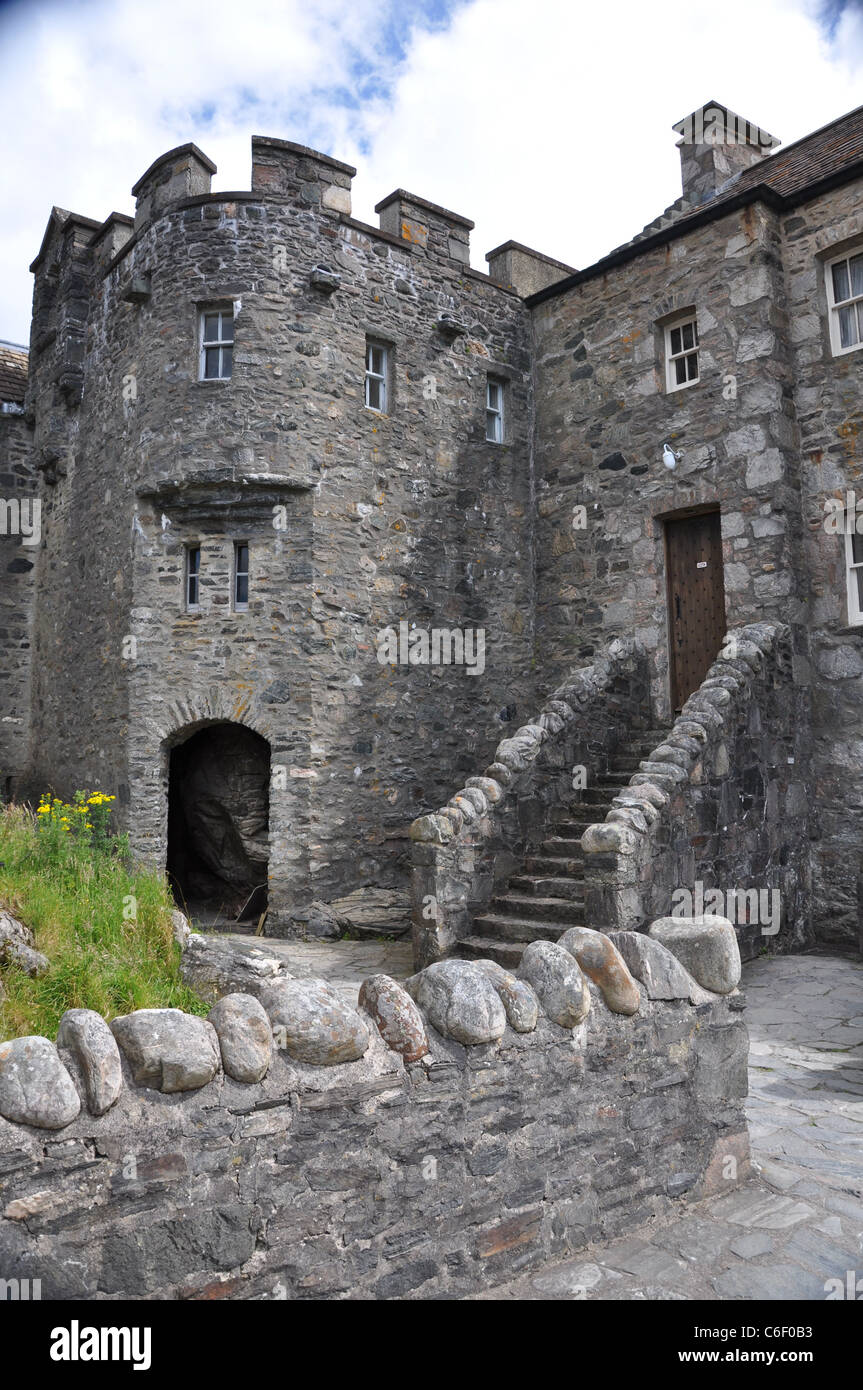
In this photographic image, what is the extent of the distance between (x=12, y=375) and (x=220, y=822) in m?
8.98

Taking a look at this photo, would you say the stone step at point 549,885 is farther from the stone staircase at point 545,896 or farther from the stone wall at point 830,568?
the stone wall at point 830,568

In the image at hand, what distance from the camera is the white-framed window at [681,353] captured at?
11102mm

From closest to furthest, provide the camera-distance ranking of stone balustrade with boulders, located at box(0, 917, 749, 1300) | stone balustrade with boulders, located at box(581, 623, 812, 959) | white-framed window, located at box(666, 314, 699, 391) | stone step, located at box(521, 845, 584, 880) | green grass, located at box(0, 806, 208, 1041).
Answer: stone balustrade with boulders, located at box(0, 917, 749, 1300) → green grass, located at box(0, 806, 208, 1041) → stone balustrade with boulders, located at box(581, 623, 812, 959) → stone step, located at box(521, 845, 584, 880) → white-framed window, located at box(666, 314, 699, 391)

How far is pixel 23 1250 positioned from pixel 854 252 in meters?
11.2

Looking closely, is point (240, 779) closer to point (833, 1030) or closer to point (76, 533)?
point (76, 533)

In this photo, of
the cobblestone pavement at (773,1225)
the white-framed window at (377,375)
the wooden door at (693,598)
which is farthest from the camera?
the white-framed window at (377,375)

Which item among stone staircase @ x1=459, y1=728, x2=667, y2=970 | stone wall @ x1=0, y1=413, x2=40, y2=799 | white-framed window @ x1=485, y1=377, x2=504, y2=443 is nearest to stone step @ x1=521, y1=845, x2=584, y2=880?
stone staircase @ x1=459, y1=728, x2=667, y2=970

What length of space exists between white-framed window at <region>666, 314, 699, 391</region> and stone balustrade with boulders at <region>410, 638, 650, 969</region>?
336 centimetres

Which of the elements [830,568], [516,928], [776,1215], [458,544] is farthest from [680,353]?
[776,1215]

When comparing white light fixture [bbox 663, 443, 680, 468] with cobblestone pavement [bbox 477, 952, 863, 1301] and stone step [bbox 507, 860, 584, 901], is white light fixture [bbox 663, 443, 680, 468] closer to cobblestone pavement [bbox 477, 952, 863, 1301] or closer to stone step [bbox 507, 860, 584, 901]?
stone step [bbox 507, 860, 584, 901]

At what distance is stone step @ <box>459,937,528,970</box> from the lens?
774 centimetres

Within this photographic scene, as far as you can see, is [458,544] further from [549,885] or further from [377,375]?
[549,885]

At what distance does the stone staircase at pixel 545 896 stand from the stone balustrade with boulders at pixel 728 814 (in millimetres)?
595

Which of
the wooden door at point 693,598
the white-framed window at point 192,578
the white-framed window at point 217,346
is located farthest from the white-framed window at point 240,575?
the wooden door at point 693,598
